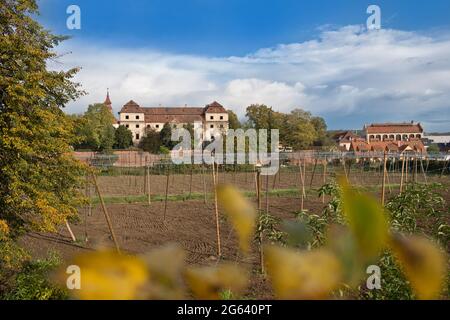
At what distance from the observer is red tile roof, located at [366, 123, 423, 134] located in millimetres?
58594

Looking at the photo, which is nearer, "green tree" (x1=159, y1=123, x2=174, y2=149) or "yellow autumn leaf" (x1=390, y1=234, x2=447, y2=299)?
"yellow autumn leaf" (x1=390, y1=234, x2=447, y2=299)

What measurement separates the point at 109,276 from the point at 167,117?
192ft

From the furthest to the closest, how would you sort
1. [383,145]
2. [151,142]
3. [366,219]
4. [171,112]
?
1. [171,112]
2. [383,145]
3. [151,142]
4. [366,219]

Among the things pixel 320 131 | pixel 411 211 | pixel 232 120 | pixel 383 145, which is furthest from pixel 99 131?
pixel 411 211

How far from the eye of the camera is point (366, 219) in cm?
25

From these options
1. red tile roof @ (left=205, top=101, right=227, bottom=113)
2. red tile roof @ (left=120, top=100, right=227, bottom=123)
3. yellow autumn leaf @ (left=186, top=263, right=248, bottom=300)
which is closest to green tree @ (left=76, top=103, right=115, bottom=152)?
red tile roof @ (left=120, top=100, right=227, bottom=123)

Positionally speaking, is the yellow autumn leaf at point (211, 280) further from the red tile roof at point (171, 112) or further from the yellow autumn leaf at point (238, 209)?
the red tile roof at point (171, 112)

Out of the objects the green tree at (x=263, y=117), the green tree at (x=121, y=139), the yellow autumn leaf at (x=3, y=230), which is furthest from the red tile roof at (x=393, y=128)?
the yellow autumn leaf at (x=3, y=230)

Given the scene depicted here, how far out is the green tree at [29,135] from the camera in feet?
21.4

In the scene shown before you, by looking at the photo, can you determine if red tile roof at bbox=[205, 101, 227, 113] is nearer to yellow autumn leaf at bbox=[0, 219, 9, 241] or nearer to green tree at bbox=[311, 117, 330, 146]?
green tree at bbox=[311, 117, 330, 146]

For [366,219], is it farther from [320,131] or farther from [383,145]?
[320,131]

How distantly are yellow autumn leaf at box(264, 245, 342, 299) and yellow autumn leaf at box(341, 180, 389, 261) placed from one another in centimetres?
3

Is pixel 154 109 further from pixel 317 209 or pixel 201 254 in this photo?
pixel 201 254
